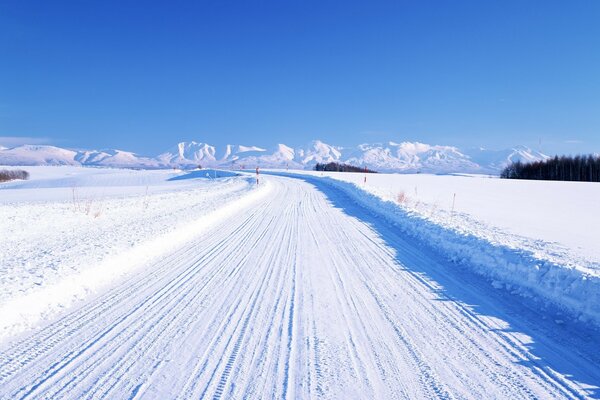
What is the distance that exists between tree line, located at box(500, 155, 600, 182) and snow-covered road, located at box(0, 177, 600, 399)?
319ft

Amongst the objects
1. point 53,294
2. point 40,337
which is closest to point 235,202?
point 53,294

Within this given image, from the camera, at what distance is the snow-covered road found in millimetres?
2959

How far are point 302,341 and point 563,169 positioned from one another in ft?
341

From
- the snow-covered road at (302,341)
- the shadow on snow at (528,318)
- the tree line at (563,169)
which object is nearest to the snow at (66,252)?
the snow-covered road at (302,341)

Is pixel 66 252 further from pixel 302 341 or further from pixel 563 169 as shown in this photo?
pixel 563 169

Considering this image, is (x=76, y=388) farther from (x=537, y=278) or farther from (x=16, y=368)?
(x=537, y=278)

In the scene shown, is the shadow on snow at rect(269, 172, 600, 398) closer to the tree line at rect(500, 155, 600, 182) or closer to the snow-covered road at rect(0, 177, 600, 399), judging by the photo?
the snow-covered road at rect(0, 177, 600, 399)

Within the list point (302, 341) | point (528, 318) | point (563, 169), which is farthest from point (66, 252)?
point (563, 169)

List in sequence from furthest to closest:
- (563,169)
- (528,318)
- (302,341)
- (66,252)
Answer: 1. (563,169)
2. (66,252)
3. (528,318)
4. (302,341)

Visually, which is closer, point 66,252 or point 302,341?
point 302,341

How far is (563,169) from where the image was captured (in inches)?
3418

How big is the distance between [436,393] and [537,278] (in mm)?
3418

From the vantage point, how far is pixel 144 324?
13.3 ft

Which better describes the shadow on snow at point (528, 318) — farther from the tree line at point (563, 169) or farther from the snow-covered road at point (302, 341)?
the tree line at point (563, 169)
